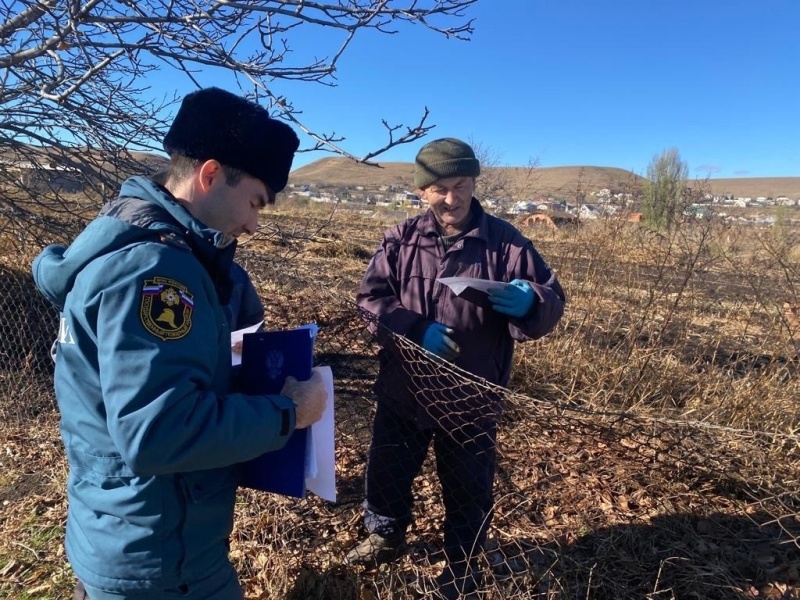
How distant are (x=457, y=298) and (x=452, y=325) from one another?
0.11 m

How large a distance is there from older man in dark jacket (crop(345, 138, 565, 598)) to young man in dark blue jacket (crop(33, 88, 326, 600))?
0.99 meters

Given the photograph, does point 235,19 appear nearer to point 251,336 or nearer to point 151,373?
point 251,336

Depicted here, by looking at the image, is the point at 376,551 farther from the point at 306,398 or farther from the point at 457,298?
the point at 306,398

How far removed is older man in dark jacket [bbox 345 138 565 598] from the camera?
2.29m

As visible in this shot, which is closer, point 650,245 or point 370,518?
point 370,518

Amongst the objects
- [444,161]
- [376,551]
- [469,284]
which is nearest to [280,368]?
[469,284]

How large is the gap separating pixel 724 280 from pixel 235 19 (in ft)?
42.4

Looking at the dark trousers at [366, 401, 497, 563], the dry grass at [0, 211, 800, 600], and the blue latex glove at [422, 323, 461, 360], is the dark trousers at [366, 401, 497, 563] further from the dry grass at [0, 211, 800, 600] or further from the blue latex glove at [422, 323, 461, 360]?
the blue latex glove at [422, 323, 461, 360]

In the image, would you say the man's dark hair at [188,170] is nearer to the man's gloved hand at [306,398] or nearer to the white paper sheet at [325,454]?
the man's gloved hand at [306,398]

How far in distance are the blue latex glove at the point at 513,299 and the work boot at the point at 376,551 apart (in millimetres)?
1244

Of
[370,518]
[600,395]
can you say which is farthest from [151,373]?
[600,395]

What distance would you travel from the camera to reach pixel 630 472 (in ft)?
10.8

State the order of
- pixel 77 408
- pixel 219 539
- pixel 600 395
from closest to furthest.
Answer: pixel 77 408
pixel 219 539
pixel 600 395

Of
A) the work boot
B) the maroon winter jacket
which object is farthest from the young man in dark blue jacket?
the work boot
